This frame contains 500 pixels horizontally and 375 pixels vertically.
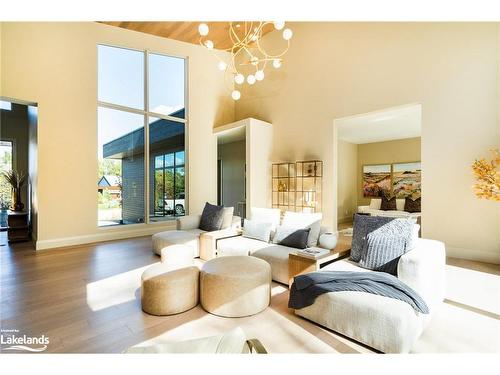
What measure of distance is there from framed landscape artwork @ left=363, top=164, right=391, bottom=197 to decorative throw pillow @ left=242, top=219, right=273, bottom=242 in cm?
604

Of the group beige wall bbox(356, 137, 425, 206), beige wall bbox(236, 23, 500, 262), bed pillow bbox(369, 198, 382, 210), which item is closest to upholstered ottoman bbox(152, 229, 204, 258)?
beige wall bbox(236, 23, 500, 262)

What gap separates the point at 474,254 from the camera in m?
3.73

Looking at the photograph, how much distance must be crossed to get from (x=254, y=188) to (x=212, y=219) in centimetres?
191

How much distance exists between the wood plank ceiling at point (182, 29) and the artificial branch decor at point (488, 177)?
17.2 ft

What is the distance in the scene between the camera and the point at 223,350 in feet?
3.27

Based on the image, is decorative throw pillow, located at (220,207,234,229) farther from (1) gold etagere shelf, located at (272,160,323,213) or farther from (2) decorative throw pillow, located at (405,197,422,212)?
(2) decorative throw pillow, located at (405,197,422,212)

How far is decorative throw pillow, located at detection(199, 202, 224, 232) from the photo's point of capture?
4117mm

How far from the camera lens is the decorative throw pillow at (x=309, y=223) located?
308cm

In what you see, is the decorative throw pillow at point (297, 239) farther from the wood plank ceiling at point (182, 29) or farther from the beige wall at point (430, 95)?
the wood plank ceiling at point (182, 29)

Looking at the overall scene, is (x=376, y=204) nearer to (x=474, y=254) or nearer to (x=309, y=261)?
(x=474, y=254)

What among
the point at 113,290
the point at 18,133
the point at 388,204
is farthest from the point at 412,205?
the point at 18,133

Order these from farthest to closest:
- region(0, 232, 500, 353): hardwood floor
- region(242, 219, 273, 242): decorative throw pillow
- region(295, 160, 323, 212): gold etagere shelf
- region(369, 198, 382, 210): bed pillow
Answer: region(369, 198, 382, 210): bed pillow → region(295, 160, 323, 212): gold etagere shelf → region(242, 219, 273, 242): decorative throw pillow → region(0, 232, 500, 353): hardwood floor
